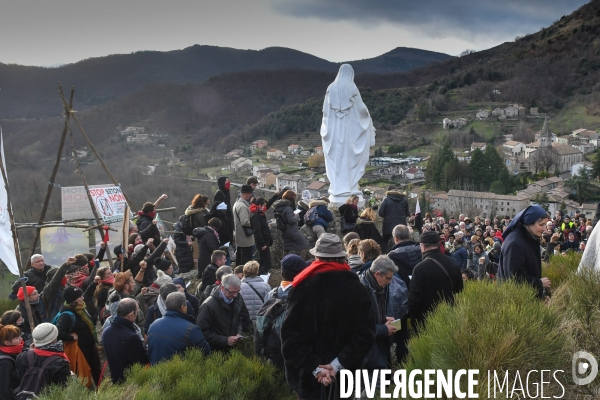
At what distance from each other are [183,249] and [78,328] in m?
4.31

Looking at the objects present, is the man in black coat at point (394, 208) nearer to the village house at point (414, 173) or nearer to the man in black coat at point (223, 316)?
the man in black coat at point (223, 316)

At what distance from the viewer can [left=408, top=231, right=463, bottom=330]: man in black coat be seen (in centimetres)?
436

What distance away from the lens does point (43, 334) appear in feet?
13.1

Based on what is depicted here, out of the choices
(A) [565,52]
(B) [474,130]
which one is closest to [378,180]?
(B) [474,130]

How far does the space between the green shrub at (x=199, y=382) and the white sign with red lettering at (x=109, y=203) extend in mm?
5116

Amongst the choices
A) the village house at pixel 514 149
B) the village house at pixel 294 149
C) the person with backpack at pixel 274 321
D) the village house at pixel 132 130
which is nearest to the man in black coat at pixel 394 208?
the person with backpack at pixel 274 321

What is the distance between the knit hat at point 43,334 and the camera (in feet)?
13.0

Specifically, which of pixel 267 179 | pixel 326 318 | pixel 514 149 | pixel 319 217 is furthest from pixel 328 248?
pixel 514 149

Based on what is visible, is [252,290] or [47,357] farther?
[252,290]

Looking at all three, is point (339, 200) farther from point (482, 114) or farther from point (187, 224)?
point (482, 114)

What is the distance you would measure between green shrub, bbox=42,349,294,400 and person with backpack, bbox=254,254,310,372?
6.1 inches

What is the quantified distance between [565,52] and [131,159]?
103 metres

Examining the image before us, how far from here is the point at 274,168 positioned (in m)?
73.5

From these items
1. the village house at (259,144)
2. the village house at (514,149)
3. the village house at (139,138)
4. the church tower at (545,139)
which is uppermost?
the village house at (139,138)
